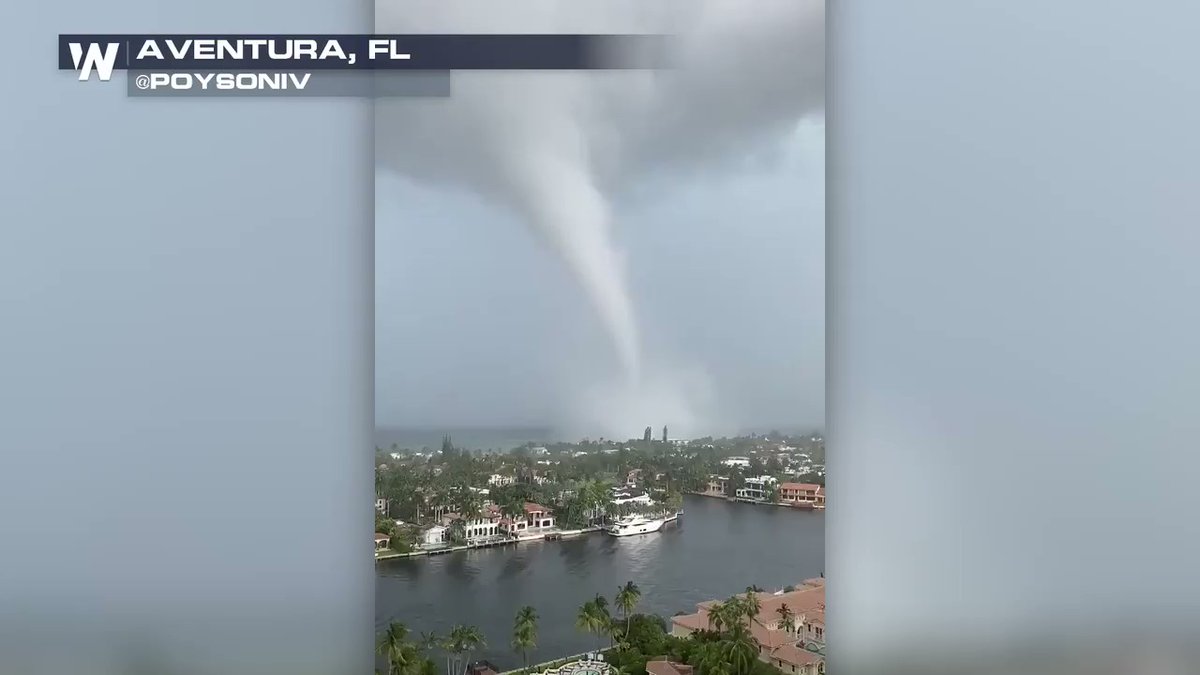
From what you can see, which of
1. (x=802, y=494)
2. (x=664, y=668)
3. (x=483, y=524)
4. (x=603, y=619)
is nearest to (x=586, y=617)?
(x=603, y=619)

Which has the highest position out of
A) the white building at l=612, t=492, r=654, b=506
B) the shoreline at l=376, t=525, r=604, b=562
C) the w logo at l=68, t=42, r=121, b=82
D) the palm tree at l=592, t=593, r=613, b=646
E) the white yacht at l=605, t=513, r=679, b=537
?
the w logo at l=68, t=42, r=121, b=82

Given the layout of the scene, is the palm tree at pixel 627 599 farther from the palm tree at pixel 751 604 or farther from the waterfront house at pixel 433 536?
the waterfront house at pixel 433 536

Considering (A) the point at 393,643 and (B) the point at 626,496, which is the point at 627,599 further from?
(A) the point at 393,643

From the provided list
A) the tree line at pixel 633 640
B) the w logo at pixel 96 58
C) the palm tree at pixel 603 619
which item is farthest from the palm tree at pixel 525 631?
the w logo at pixel 96 58

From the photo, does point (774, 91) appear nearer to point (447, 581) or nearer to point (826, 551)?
point (826, 551)

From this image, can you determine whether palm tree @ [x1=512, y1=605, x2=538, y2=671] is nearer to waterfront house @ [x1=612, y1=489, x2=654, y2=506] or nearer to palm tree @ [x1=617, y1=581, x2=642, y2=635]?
palm tree @ [x1=617, y1=581, x2=642, y2=635]

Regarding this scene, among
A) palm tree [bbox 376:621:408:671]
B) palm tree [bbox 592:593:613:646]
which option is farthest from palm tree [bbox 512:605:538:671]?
palm tree [bbox 376:621:408:671]
